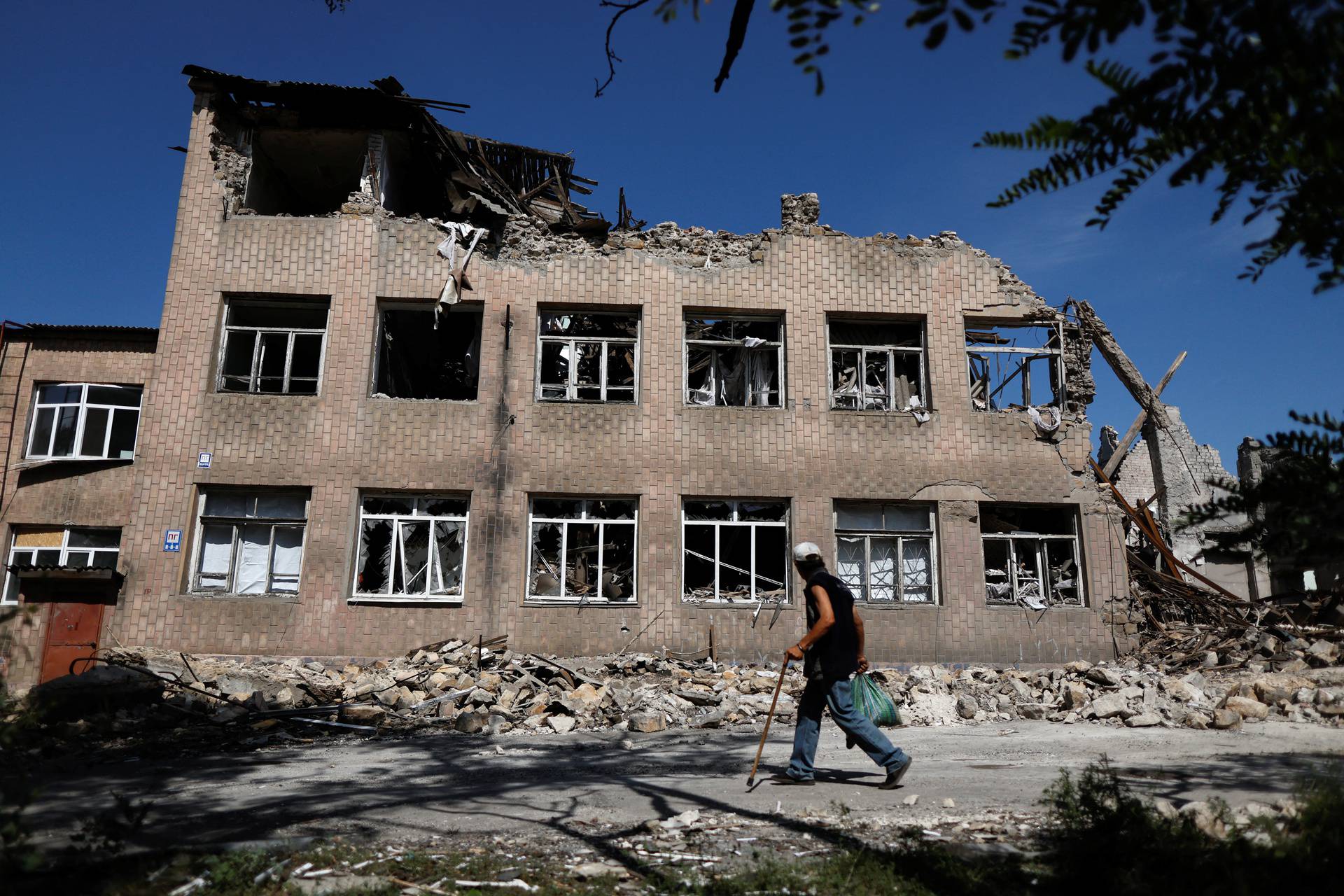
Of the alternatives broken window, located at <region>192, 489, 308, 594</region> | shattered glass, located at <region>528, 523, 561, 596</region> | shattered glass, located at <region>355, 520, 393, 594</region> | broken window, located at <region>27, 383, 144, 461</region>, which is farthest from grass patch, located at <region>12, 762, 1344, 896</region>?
broken window, located at <region>27, 383, 144, 461</region>

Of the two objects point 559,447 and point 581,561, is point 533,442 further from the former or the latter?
point 581,561

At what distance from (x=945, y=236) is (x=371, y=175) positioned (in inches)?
407

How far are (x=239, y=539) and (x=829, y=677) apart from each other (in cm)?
1154

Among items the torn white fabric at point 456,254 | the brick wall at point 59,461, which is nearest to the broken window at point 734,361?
the torn white fabric at point 456,254

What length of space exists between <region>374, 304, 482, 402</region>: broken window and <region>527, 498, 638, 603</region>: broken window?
2.79m

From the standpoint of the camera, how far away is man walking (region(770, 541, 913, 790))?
20.4ft

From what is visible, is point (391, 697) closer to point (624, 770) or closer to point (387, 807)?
point (624, 770)

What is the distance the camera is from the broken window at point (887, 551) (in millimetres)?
15195

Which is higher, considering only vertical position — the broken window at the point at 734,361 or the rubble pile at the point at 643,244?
the rubble pile at the point at 643,244

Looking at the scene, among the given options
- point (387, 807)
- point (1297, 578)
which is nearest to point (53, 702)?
point (387, 807)

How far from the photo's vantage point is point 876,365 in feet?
53.5

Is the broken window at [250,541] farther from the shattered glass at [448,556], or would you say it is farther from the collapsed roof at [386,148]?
the collapsed roof at [386,148]

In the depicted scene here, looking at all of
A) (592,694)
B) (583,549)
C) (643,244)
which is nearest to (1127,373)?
(643,244)

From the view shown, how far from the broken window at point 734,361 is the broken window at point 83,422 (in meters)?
9.53
